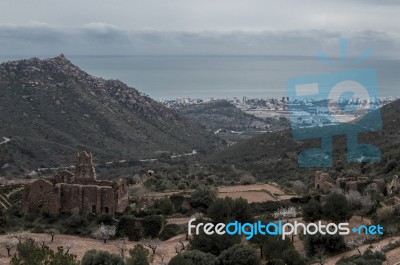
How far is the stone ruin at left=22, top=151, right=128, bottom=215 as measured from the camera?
77.9ft

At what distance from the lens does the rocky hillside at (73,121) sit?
168 ft

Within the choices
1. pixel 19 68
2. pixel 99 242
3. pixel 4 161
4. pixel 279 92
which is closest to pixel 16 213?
pixel 99 242

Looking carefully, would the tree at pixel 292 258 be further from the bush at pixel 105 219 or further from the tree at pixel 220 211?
the bush at pixel 105 219

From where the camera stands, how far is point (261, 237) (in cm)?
1773

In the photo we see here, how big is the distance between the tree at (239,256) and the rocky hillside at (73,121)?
30991 mm

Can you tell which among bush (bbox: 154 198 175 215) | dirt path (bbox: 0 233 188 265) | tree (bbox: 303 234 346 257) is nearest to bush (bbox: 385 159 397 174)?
bush (bbox: 154 198 175 215)

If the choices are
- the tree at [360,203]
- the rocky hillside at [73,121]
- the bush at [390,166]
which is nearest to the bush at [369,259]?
the tree at [360,203]

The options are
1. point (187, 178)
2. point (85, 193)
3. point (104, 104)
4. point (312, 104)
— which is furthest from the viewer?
point (312, 104)

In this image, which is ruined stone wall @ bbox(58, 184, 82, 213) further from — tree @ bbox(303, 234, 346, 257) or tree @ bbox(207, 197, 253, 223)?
tree @ bbox(303, 234, 346, 257)

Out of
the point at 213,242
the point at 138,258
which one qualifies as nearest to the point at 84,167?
the point at 213,242

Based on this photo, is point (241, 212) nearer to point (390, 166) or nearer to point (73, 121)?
point (390, 166)

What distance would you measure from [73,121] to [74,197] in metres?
36.8

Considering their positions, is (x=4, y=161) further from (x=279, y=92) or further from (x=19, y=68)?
(x=279, y=92)

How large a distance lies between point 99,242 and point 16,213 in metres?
5.49
